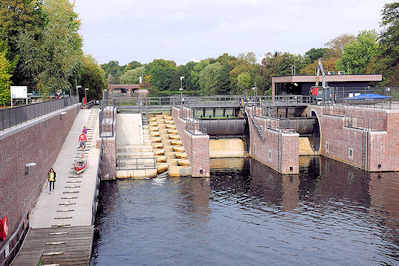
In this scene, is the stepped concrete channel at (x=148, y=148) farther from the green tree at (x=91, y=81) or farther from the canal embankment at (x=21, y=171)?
the green tree at (x=91, y=81)

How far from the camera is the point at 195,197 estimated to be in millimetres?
29547

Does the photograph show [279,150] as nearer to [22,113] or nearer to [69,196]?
[69,196]

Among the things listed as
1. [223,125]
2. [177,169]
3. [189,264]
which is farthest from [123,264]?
[223,125]

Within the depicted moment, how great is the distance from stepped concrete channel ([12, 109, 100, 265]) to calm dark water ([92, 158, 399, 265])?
4.49 ft

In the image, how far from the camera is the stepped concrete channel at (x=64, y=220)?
17.3 m

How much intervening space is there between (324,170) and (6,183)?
89.6 ft

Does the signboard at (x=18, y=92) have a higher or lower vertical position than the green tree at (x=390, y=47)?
lower

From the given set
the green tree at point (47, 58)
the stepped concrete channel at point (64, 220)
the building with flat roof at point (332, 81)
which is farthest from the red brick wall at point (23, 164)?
the building with flat roof at point (332, 81)

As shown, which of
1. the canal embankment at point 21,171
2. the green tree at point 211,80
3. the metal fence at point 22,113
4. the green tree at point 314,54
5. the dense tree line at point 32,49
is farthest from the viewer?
the green tree at point 314,54

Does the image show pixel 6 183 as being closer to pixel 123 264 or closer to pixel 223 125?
pixel 123 264

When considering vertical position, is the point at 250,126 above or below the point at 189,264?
above

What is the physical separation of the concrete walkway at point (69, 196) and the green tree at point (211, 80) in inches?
3429

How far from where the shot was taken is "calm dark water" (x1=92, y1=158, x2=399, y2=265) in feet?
64.6

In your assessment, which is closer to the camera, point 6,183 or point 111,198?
point 6,183
